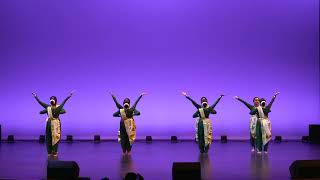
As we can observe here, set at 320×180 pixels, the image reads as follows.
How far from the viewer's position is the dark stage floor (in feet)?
20.2

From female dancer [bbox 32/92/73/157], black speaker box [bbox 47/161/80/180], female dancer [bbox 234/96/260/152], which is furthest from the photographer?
female dancer [bbox 234/96/260/152]

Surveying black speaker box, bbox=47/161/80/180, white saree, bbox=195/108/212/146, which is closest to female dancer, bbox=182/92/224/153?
white saree, bbox=195/108/212/146

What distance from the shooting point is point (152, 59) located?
1123 cm

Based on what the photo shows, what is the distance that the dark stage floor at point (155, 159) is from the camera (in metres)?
6.16

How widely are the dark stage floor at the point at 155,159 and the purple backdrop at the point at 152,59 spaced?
863 millimetres

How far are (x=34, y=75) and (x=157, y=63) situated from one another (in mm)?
2929

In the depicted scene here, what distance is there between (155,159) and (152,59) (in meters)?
3.89

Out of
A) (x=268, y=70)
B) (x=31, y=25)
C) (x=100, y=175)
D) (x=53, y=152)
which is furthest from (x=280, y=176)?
(x=31, y=25)

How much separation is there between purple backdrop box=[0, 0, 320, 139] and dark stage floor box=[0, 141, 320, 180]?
2.83ft

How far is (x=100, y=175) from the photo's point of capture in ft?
19.7

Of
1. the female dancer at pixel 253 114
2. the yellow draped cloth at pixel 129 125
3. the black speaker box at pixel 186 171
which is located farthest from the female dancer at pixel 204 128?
the black speaker box at pixel 186 171

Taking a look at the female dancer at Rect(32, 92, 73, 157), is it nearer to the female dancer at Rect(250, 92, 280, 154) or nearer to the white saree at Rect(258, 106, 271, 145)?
the female dancer at Rect(250, 92, 280, 154)

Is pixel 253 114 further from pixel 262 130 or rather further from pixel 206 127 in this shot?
pixel 206 127

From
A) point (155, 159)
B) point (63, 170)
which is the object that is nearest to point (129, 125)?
point (155, 159)
